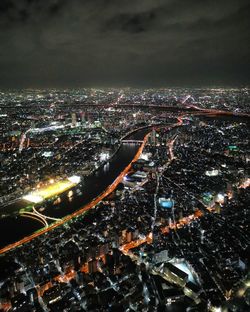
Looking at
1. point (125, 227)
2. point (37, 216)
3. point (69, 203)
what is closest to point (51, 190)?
point (69, 203)

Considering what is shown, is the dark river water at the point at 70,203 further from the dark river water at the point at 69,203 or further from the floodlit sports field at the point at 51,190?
the floodlit sports field at the point at 51,190

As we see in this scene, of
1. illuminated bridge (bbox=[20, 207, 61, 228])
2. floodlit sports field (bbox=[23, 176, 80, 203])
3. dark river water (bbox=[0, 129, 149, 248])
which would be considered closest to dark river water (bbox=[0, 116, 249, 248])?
dark river water (bbox=[0, 129, 149, 248])

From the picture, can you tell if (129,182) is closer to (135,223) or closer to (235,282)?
(135,223)

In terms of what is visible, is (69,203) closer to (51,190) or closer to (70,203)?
(70,203)

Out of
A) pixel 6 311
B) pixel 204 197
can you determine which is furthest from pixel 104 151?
pixel 6 311

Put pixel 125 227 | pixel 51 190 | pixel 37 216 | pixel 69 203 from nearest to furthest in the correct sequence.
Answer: pixel 125 227 → pixel 37 216 → pixel 69 203 → pixel 51 190

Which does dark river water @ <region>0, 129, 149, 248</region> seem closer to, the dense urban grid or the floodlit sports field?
the dense urban grid

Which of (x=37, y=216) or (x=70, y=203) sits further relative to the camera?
(x=70, y=203)
